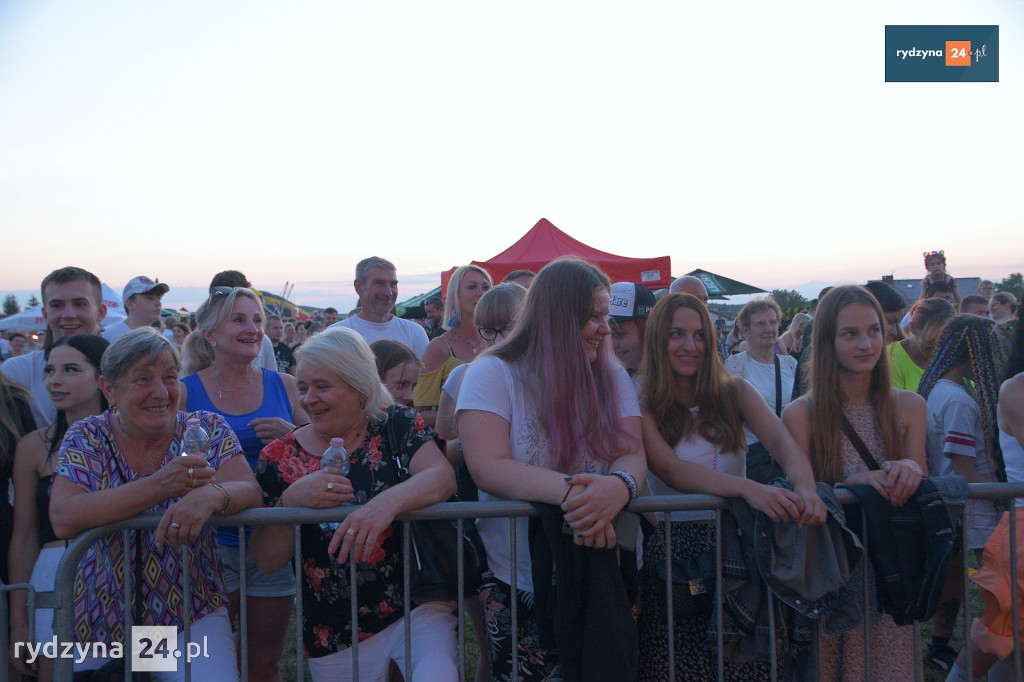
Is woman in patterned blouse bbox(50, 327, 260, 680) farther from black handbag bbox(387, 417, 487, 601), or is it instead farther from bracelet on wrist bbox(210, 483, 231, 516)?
black handbag bbox(387, 417, 487, 601)

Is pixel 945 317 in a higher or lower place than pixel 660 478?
higher

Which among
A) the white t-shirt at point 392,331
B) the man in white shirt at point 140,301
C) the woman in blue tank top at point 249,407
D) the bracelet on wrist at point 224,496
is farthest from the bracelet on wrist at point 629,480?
the man in white shirt at point 140,301

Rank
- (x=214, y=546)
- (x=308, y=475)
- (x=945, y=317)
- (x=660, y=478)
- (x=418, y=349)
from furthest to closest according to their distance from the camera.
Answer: (x=418, y=349)
(x=945, y=317)
(x=660, y=478)
(x=214, y=546)
(x=308, y=475)

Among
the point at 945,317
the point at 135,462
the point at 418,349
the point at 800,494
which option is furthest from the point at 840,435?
the point at 418,349

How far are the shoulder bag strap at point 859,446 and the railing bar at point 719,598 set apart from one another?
0.75 metres

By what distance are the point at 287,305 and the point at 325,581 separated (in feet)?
91.5

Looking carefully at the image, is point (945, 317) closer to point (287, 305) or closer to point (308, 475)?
point (308, 475)

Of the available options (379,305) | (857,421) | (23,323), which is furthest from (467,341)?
(23,323)

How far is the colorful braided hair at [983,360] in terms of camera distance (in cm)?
353

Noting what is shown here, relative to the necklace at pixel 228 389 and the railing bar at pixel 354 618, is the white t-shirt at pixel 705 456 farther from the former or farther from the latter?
the necklace at pixel 228 389

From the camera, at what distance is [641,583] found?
2.67m

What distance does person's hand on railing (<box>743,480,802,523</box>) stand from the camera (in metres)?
2.45

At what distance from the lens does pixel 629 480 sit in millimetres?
2391

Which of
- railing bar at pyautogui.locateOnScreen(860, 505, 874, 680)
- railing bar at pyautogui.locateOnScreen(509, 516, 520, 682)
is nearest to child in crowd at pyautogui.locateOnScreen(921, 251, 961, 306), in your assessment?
railing bar at pyautogui.locateOnScreen(860, 505, 874, 680)
